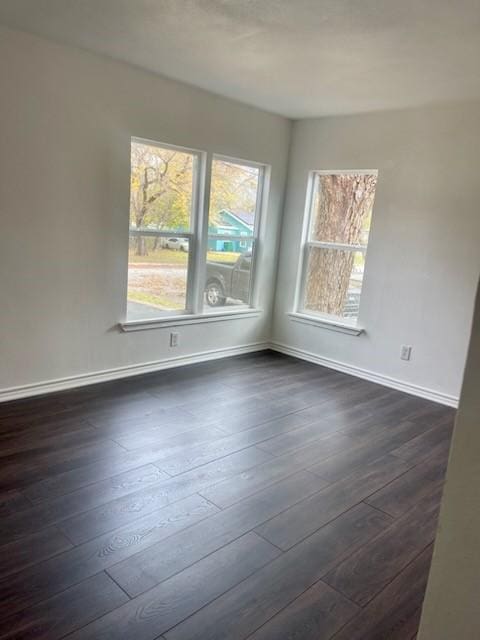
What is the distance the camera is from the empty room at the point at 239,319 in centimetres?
175

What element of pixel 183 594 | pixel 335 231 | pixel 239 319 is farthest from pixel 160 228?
pixel 183 594

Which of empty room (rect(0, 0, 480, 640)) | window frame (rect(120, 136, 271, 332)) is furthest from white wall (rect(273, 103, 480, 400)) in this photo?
window frame (rect(120, 136, 271, 332))

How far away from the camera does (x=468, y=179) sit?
368cm

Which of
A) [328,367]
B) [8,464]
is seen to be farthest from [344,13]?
[328,367]

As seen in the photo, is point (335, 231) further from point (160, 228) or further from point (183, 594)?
point (183, 594)

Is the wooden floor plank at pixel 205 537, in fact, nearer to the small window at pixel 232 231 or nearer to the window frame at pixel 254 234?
the small window at pixel 232 231

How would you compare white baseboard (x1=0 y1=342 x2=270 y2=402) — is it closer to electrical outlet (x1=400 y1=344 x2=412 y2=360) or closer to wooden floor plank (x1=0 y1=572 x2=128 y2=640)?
electrical outlet (x1=400 y1=344 x2=412 y2=360)

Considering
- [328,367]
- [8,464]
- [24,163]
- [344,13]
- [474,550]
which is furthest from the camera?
[328,367]

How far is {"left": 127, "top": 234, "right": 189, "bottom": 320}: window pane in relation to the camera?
3.96 meters

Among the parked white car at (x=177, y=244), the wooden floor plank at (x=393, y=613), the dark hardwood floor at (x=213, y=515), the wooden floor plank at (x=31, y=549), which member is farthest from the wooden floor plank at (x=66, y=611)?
the parked white car at (x=177, y=244)

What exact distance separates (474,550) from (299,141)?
4.66 metres

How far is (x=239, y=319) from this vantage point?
193 inches

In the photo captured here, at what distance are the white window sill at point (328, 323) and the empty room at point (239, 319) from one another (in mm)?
36

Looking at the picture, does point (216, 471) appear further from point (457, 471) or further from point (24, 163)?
point (24, 163)
